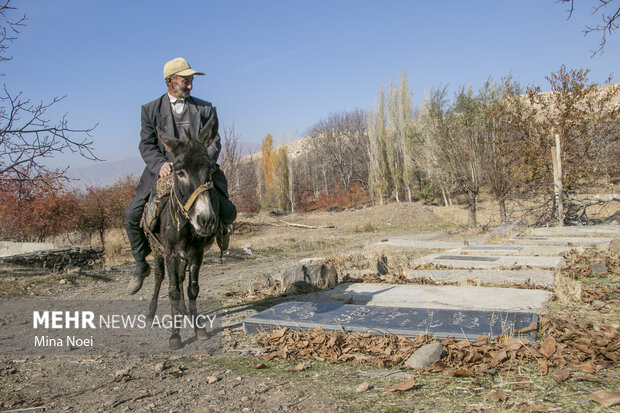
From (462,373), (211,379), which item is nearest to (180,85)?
(211,379)

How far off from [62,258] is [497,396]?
12131 millimetres

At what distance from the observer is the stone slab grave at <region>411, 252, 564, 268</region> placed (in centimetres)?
817

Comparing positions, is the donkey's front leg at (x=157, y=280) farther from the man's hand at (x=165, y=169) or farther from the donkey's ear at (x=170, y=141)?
the donkey's ear at (x=170, y=141)

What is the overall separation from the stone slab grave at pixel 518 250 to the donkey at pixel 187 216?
7.11 metres

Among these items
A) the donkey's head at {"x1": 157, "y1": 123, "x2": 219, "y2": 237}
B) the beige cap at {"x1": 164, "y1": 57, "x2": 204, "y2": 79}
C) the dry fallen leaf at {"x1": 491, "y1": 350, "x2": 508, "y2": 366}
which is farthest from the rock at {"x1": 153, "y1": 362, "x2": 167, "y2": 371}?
the beige cap at {"x1": 164, "y1": 57, "x2": 204, "y2": 79}

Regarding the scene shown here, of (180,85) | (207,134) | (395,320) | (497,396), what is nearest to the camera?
(497,396)

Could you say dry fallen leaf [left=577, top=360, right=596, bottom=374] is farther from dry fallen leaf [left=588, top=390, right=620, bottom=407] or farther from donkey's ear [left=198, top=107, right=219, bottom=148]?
donkey's ear [left=198, top=107, right=219, bottom=148]

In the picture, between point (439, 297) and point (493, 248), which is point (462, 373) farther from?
point (493, 248)

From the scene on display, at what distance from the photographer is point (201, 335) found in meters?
5.02

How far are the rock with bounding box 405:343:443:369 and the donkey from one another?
2019mm

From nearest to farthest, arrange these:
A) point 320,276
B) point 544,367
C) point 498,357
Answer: point 544,367 → point 498,357 → point 320,276

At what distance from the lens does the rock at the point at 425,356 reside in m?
3.56

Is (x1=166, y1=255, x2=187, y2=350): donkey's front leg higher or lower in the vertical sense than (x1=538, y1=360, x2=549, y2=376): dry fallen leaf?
higher

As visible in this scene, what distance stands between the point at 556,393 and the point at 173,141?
361cm
